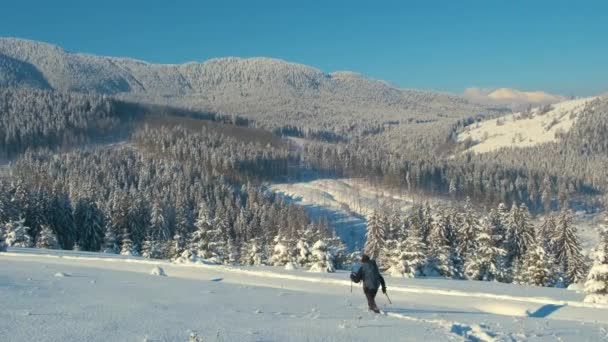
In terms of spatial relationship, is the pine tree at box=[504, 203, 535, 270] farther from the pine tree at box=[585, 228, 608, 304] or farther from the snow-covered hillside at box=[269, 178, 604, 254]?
the snow-covered hillside at box=[269, 178, 604, 254]

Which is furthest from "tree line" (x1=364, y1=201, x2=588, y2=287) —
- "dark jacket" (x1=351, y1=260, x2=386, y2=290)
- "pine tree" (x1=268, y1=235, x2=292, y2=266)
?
"dark jacket" (x1=351, y1=260, x2=386, y2=290)

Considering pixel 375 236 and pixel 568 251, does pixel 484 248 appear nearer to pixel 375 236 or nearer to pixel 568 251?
pixel 568 251

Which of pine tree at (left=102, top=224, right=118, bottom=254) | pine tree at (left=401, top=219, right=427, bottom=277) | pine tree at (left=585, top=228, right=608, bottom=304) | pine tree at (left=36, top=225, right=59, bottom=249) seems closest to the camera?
pine tree at (left=585, top=228, right=608, bottom=304)

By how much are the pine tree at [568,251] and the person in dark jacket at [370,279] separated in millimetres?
40463

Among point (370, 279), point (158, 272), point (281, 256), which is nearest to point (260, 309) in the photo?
point (370, 279)

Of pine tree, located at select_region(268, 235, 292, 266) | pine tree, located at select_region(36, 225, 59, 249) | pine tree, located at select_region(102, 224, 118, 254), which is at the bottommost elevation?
pine tree, located at select_region(102, 224, 118, 254)

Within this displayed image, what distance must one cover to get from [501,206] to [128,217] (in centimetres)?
5491

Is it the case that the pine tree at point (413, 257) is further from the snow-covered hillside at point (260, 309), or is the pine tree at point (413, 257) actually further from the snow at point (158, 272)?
the snow at point (158, 272)

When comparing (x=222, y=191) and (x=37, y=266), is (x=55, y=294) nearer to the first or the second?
(x=37, y=266)

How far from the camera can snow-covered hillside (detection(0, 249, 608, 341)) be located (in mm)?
10391

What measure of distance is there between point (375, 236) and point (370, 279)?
4234 centimetres

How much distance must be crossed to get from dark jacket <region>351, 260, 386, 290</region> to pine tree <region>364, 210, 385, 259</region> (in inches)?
1619

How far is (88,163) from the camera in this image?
16675cm

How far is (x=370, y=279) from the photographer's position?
15.1 metres
